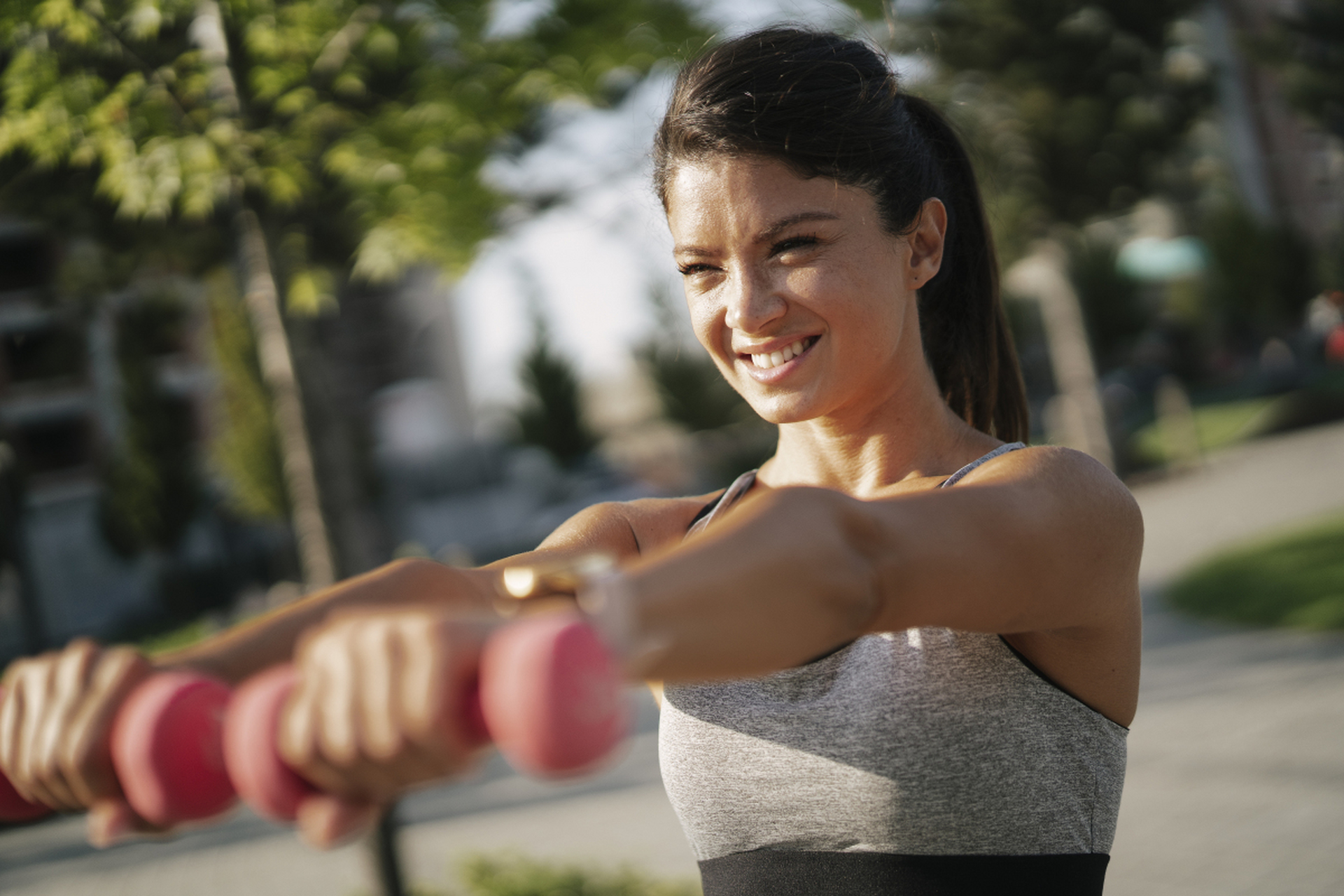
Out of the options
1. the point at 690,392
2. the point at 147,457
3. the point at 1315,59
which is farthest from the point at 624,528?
the point at 690,392

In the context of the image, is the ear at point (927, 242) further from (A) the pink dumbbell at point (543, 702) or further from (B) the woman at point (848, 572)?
(A) the pink dumbbell at point (543, 702)

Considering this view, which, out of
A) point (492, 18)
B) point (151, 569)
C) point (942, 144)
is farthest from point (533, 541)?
point (942, 144)

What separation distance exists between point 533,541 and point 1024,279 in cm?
1295

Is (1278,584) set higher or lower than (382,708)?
lower

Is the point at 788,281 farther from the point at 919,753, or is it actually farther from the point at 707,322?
the point at 919,753

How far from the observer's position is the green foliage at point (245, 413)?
23422 mm

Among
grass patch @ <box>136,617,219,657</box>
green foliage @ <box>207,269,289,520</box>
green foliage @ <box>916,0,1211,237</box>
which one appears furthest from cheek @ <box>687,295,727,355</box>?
green foliage @ <box>207,269,289,520</box>

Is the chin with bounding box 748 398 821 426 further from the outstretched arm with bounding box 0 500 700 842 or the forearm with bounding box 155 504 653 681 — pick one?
the outstretched arm with bounding box 0 500 700 842

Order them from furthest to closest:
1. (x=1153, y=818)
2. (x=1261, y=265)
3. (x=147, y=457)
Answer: (x=1261, y=265), (x=147, y=457), (x=1153, y=818)

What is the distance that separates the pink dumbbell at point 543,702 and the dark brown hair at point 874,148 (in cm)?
94

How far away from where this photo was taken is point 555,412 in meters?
30.1

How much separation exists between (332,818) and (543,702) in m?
0.18

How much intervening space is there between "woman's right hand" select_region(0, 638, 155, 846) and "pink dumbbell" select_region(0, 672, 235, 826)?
0.01 meters

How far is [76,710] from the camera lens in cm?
80
